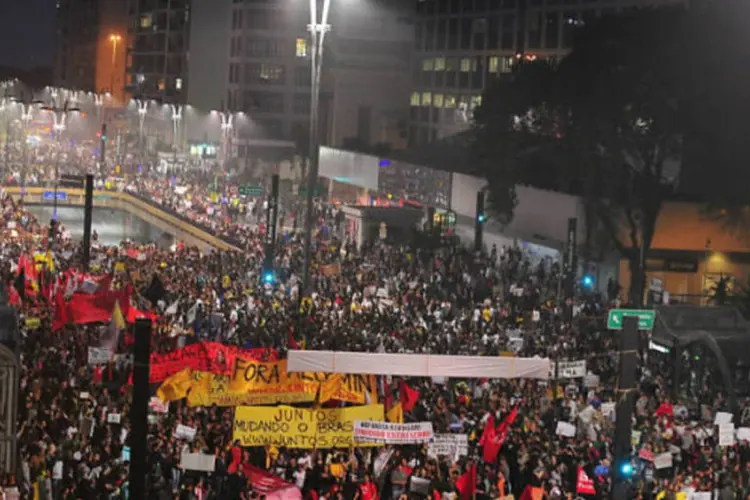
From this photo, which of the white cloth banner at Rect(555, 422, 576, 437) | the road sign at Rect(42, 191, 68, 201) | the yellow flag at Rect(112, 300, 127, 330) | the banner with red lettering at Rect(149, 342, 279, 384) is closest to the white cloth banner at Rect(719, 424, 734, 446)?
the white cloth banner at Rect(555, 422, 576, 437)

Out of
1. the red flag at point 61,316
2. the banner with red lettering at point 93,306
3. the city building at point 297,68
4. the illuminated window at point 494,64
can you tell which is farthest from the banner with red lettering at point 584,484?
the city building at point 297,68

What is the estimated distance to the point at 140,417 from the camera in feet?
51.6

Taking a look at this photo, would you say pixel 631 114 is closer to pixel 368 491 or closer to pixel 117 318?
pixel 117 318

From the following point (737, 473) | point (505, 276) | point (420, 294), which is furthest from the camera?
point (505, 276)

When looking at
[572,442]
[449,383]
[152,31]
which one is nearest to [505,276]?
[449,383]

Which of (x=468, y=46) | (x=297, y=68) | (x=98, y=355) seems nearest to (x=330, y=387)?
(x=98, y=355)

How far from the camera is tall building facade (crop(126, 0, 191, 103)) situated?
413ft

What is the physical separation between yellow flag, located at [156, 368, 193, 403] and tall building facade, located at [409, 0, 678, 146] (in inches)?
2247

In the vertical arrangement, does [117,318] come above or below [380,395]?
above

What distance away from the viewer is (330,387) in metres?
20.0

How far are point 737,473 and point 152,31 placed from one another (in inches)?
4645

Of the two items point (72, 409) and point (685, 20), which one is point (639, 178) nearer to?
point (685, 20)

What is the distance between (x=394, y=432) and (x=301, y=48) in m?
93.8

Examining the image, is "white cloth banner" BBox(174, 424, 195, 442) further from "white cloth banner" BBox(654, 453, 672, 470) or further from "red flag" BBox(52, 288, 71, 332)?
"red flag" BBox(52, 288, 71, 332)
